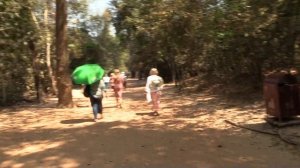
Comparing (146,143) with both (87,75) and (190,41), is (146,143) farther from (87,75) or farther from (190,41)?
(190,41)

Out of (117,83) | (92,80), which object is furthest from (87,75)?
(117,83)

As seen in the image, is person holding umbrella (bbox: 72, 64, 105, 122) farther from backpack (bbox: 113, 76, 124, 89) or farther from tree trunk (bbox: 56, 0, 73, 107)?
tree trunk (bbox: 56, 0, 73, 107)

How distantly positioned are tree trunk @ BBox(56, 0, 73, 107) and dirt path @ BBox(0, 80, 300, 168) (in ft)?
14.7

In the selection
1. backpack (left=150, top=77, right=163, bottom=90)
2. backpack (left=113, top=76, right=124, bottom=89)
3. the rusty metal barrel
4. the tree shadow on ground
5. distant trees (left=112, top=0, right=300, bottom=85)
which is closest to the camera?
the tree shadow on ground

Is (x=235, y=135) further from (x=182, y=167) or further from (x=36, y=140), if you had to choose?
(x=36, y=140)

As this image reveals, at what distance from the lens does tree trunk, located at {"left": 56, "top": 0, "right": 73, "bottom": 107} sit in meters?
18.8

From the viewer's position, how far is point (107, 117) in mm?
14336

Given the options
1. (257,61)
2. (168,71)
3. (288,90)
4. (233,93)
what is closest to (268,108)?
(288,90)

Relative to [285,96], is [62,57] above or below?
above

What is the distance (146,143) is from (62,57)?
403 inches

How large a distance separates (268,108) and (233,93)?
7542 mm

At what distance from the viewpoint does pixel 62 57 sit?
18.9 m

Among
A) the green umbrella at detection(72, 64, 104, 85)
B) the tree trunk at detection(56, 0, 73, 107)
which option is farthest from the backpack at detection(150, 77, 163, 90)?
the tree trunk at detection(56, 0, 73, 107)

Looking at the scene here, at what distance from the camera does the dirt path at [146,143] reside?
26.5 feet
